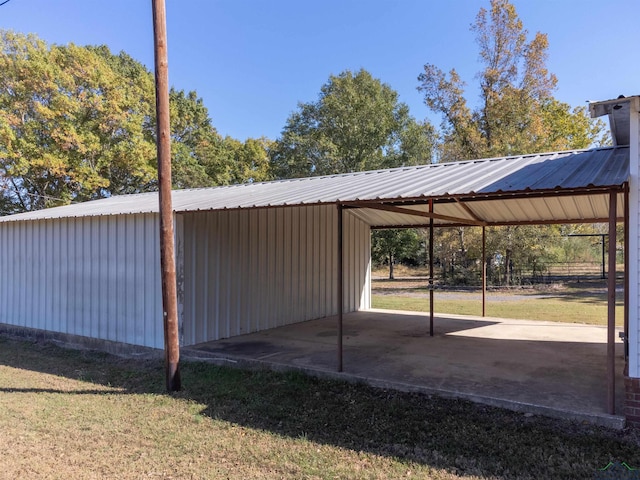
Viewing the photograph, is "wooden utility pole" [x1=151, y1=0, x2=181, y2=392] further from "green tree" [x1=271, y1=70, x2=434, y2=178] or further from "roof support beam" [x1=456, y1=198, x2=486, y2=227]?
"green tree" [x1=271, y1=70, x2=434, y2=178]

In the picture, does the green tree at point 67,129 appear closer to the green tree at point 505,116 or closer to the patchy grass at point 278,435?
the green tree at point 505,116

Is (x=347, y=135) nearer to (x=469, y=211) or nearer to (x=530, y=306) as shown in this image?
(x=530, y=306)

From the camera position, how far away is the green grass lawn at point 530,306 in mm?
10945

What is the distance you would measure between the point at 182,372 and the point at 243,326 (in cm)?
228

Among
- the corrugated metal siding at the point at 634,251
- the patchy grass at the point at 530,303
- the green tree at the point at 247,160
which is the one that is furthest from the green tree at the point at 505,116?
the corrugated metal siding at the point at 634,251

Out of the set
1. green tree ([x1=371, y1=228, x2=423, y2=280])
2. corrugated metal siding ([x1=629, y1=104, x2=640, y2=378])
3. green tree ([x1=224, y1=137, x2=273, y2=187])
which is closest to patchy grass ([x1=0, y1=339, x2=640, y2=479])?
corrugated metal siding ([x1=629, y1=104, x2=640, y2=378])

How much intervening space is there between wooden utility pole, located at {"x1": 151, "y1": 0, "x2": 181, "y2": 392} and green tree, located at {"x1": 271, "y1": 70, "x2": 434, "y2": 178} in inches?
696

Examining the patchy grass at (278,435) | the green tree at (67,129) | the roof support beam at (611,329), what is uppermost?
the green tree at (67,129)

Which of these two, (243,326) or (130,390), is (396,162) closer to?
(243,326)

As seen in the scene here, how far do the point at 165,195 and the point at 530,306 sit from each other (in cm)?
1121

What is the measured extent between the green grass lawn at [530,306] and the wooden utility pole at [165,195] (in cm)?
822

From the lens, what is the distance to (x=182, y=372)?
20.9 ft

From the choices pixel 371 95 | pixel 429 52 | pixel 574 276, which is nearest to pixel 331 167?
pixel 371 95

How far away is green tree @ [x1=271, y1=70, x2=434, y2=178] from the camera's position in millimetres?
23484
